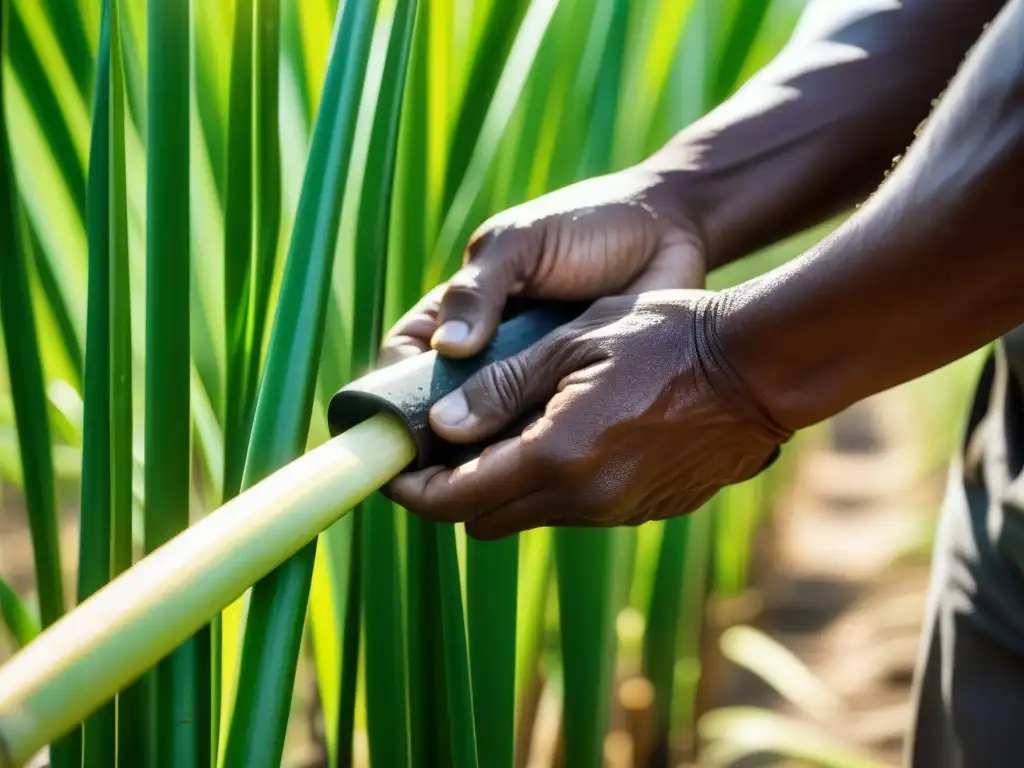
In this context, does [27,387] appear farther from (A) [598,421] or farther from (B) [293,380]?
(A) [598,421]

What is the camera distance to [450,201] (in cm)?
62

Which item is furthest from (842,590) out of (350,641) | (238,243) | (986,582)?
(238,243)

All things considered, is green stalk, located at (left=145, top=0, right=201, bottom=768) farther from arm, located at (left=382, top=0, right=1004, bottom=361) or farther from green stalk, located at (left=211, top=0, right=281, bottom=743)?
arm, located at (left=382, top=0, right=1004, bottom=361)

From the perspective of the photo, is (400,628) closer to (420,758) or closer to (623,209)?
(420,758)

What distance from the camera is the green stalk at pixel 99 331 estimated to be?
17.3 inches

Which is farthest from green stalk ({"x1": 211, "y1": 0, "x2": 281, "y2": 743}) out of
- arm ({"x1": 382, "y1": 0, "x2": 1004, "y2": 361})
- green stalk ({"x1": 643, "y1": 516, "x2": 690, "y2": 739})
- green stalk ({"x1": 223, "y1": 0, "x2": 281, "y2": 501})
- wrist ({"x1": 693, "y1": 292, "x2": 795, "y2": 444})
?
green stalk ({"x1": 643, "y1": 516, "x2": 690, "y2": 739})

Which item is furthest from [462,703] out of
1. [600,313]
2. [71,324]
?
[71,324]

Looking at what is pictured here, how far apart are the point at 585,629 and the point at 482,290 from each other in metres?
0.32

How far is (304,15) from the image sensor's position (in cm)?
60

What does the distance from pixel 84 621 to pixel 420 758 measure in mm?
321

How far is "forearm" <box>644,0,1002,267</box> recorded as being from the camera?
641 millimetres

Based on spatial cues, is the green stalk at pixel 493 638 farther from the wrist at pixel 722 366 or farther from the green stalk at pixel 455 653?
the wrist at pixel 722 366

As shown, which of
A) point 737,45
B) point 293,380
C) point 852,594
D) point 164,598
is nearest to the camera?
point 164,598

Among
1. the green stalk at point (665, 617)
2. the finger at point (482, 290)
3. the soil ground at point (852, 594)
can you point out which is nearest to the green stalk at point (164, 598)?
the finger at point (482, 290)
